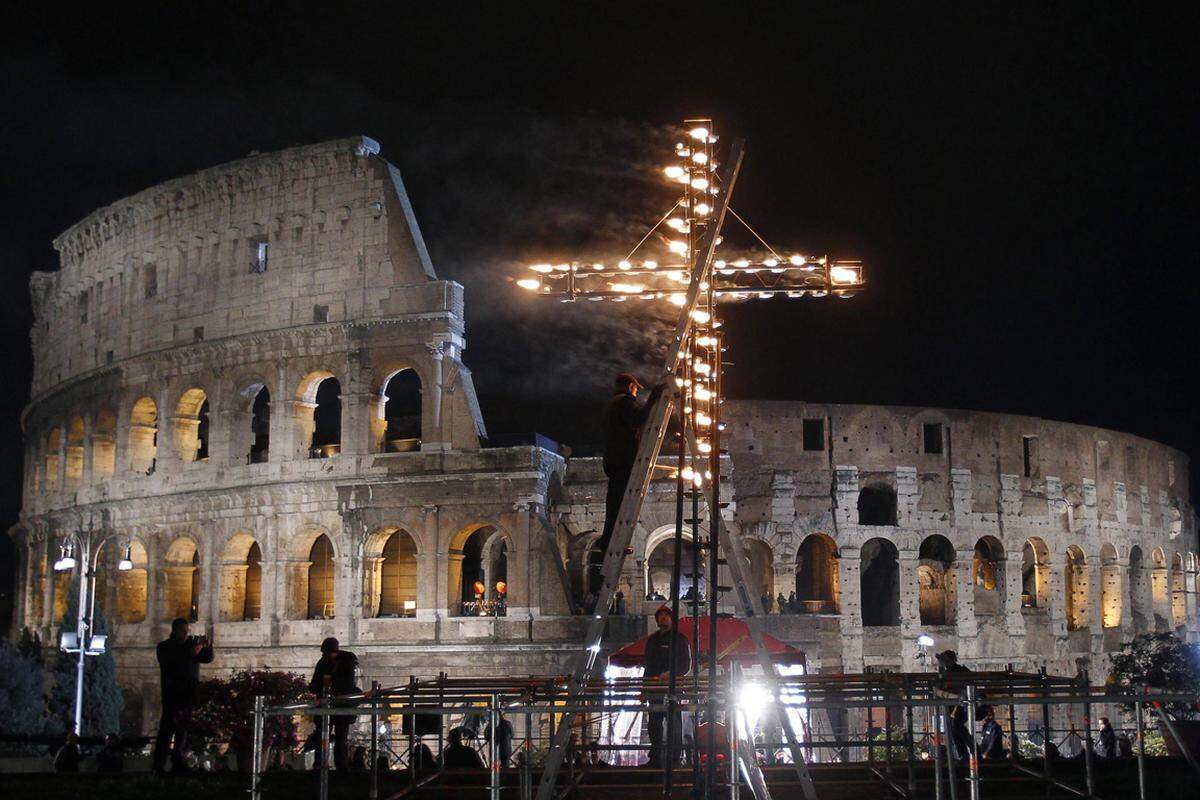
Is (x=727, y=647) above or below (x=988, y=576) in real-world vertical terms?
below

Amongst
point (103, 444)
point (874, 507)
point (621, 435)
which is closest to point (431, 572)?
point (103, 444)

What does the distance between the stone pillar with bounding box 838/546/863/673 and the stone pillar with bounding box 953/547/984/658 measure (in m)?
2.99

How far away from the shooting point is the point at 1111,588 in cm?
3862

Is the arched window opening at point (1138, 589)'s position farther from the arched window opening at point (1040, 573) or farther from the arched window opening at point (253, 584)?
the arched window opening at point (253, 584)

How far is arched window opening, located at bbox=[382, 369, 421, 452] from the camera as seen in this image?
30.3 metres

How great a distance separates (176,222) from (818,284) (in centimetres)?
2451

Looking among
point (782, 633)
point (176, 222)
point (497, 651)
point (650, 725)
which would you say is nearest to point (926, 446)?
point (782, 633)

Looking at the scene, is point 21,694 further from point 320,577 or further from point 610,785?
point 610,785

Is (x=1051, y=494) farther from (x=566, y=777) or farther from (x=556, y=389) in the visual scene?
(x=566, y=777)

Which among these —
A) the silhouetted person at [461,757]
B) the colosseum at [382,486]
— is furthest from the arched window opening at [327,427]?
the silhouetted person at [461,757]

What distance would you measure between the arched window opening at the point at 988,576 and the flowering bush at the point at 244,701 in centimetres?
1669

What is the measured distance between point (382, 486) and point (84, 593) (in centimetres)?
624

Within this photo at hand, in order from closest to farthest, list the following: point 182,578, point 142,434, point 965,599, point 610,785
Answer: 1. point 610,785
2. point 182,578
3. point 142,434
4. point 965,599

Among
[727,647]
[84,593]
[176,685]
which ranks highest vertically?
[84,593]
